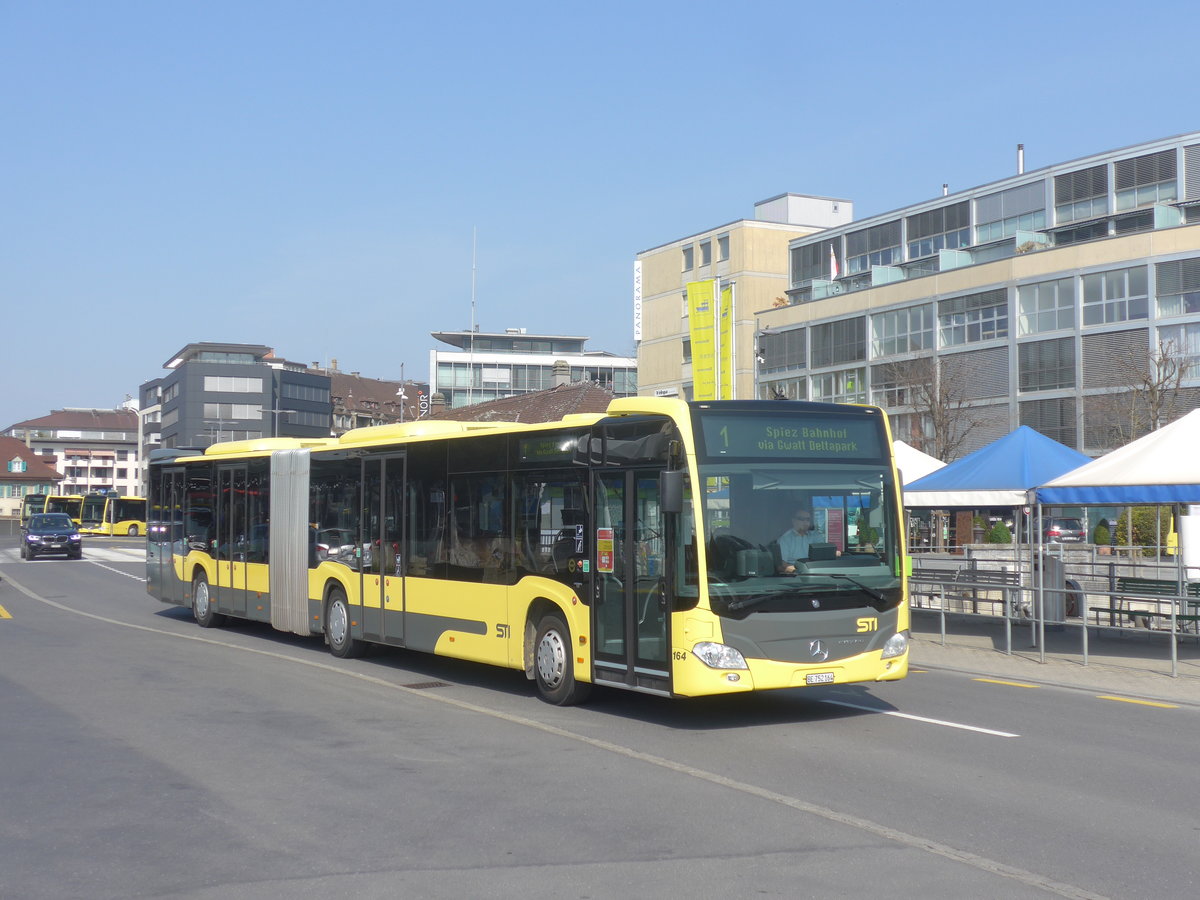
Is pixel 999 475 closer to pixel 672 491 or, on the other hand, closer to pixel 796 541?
pixel 796 541

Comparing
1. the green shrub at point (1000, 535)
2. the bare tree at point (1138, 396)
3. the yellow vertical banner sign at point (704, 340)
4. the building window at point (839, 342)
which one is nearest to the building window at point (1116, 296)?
the bare tree at point (1138, 396)

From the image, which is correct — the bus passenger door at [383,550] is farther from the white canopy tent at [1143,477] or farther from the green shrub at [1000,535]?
the green shrub at [1000,535]

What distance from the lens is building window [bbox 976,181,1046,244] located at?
212 ft

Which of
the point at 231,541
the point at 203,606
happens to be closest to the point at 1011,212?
the point at 203,606

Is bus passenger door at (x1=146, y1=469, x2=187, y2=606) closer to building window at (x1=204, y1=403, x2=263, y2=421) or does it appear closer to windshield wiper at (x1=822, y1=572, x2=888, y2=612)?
windshield wiper at (x1=822, y1=572, x2=888, y2=612)

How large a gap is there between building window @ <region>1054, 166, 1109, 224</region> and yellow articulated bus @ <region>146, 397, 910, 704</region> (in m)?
54.9

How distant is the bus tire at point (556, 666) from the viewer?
1210 cm

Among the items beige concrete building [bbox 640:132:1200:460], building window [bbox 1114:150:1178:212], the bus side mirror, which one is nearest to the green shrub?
beige concrete building [bbox 640:132:1200:460]

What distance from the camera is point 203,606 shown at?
69.4ft

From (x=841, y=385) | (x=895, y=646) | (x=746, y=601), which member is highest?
(x=841, y=385)

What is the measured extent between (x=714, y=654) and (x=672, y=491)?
4.57ft

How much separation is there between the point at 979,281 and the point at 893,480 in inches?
2192

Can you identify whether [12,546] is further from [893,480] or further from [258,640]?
[893,480]

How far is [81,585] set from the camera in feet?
110
